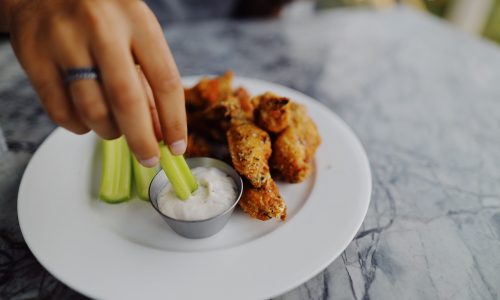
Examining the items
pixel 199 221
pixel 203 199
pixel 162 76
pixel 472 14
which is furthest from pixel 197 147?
pixel 472 14

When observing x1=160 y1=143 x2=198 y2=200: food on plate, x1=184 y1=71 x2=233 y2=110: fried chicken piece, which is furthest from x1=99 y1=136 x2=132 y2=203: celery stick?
x1=184 y1=71 x2=233 y2=110: fried chicken piece

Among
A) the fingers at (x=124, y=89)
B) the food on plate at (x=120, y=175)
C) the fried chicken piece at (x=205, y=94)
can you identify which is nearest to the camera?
the fingers at (x=124, y=89)

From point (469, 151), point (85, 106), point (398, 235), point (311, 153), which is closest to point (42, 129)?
point (85, 106)

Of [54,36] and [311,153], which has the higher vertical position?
[54,36]

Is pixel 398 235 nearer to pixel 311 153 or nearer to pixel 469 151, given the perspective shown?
pixel 311 153

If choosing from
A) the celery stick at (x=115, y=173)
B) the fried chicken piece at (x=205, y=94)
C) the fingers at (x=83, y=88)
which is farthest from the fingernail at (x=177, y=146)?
the fried chicken piece at (x=205, y=94)

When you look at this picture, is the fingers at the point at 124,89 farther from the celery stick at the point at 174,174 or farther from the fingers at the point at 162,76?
the celery stick at the point at 174,174

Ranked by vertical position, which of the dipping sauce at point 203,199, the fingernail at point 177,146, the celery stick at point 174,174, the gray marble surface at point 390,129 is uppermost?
the fingernail at point 177,146

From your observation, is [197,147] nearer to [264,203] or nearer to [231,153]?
[231,153]
